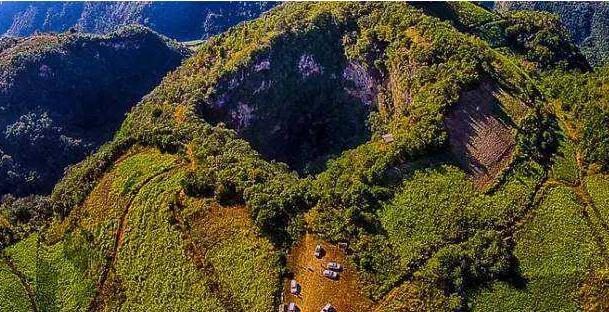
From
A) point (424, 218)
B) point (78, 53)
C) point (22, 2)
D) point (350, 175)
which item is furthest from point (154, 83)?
point (22, 2)

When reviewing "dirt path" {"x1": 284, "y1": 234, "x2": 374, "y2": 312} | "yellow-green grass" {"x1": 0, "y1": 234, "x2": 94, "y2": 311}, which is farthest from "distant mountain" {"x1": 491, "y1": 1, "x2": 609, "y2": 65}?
"yellow-green grass" {"x1": 0, "y1": 234, "x2": 94, "y2": 311}

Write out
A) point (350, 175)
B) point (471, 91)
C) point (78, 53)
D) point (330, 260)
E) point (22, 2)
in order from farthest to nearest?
point (22, 2)
point (78, 53)
point (471, 91)
point (350, 175)
point (330, 260)

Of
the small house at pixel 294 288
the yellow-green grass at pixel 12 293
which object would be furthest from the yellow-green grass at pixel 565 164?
the yellow-green grass at pixel 12 293

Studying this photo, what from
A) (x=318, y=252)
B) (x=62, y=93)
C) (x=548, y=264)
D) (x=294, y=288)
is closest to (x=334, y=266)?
(x=318, y=252)

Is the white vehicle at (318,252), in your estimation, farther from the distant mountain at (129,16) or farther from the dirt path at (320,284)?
the distant mountain at (129,16)

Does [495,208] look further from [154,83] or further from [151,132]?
[154,83]
